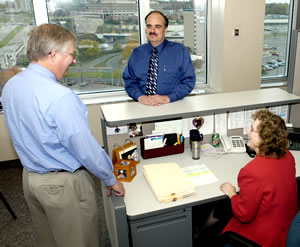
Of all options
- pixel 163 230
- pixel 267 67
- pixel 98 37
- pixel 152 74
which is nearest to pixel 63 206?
pixel 163 230

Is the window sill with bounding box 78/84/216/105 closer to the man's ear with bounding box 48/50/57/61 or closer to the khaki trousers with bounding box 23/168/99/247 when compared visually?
the khaki trousers with bounding box 23/168/99/247

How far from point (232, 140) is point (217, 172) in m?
0.40

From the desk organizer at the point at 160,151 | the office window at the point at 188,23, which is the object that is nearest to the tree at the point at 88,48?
the office window at the point at 188,23

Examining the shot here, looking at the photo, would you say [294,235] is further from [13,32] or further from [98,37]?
[13,32]

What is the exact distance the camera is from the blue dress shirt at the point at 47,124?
124cm

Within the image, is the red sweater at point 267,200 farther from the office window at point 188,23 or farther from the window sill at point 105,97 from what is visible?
the office window at point 188,23

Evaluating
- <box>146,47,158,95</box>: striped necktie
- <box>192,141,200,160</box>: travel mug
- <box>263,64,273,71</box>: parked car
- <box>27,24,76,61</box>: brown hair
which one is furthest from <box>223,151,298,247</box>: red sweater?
<box>263,64,273,71</box>: parked car

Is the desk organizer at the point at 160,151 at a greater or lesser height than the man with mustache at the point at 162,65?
lesser

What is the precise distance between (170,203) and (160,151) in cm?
55

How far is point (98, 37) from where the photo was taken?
3.63 meters

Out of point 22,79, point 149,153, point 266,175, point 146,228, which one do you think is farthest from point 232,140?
point 22,79

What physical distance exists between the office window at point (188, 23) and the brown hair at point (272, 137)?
2734 mm

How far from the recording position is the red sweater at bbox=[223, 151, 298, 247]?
1.29 metres

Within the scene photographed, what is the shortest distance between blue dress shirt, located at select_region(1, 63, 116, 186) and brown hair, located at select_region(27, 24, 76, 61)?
0.24 feet
